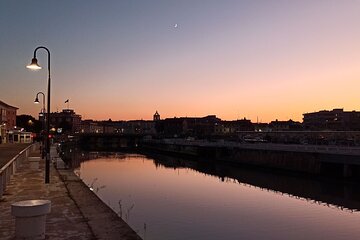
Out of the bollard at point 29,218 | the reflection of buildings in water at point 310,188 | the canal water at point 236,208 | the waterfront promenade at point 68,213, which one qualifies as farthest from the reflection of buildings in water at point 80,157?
the bollard at point 29,218

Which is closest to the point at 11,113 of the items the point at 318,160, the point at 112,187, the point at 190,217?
the point at 112,187

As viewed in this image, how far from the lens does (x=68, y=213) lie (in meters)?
14.9

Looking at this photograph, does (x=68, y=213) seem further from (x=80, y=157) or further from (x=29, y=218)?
(x=80, y=157)

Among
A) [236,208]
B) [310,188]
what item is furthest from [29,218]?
[310,188]

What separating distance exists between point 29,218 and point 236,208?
1964 cm

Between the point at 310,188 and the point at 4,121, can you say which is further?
the point at 4,121

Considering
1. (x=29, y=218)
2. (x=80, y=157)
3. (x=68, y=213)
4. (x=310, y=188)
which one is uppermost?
(x=29, y=218)

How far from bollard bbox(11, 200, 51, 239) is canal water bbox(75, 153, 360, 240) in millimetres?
9170

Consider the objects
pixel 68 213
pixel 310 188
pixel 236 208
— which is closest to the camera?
pixel 68 213

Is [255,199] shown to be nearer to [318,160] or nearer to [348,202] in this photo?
[348,202]

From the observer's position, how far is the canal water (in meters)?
20.6

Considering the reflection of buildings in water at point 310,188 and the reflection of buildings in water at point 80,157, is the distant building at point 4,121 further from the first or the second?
the reflection of buildings in water at point 310,188

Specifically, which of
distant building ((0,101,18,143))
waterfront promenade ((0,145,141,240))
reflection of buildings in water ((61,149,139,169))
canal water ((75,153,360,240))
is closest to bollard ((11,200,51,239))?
waterfront promenade ((0,145,141,240))

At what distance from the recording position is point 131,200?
30469 millimetres
